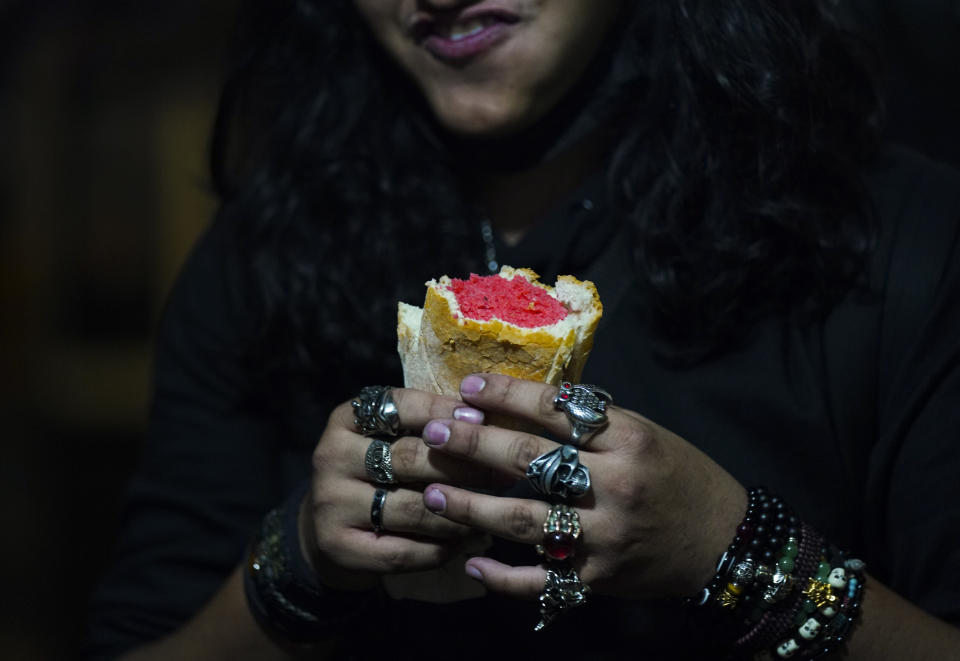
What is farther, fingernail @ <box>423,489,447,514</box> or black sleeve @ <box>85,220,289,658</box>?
black sleeve @ <box>85,220,289,658</box>

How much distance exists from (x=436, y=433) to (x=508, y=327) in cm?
11

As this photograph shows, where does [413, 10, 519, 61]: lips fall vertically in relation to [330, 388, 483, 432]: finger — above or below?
above

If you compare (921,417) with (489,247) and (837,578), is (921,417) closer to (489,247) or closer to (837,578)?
(837,578)

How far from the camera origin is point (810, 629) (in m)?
0.92

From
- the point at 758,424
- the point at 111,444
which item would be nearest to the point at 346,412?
the point at 758,424

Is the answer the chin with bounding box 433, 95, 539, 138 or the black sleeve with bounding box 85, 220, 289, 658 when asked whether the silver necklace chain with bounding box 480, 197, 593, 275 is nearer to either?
the chin with bounding box 433, 95, 539, 138

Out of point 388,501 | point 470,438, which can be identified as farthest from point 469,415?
point 388,501

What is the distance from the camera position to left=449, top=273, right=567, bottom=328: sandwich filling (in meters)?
0.88

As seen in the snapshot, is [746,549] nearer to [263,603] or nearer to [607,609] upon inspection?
[607,609]

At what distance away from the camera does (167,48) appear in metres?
2.82

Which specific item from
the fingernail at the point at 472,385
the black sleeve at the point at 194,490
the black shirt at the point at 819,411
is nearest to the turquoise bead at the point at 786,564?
the black shirt at the point at 819,411

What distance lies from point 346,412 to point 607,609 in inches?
14.0

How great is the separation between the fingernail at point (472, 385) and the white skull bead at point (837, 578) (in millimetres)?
376

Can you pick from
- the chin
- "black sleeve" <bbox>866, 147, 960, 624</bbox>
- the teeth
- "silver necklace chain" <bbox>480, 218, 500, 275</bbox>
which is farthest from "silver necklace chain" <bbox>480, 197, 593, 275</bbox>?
"black sleeve" <bbox>866, 147, 960, 624</bbox>
